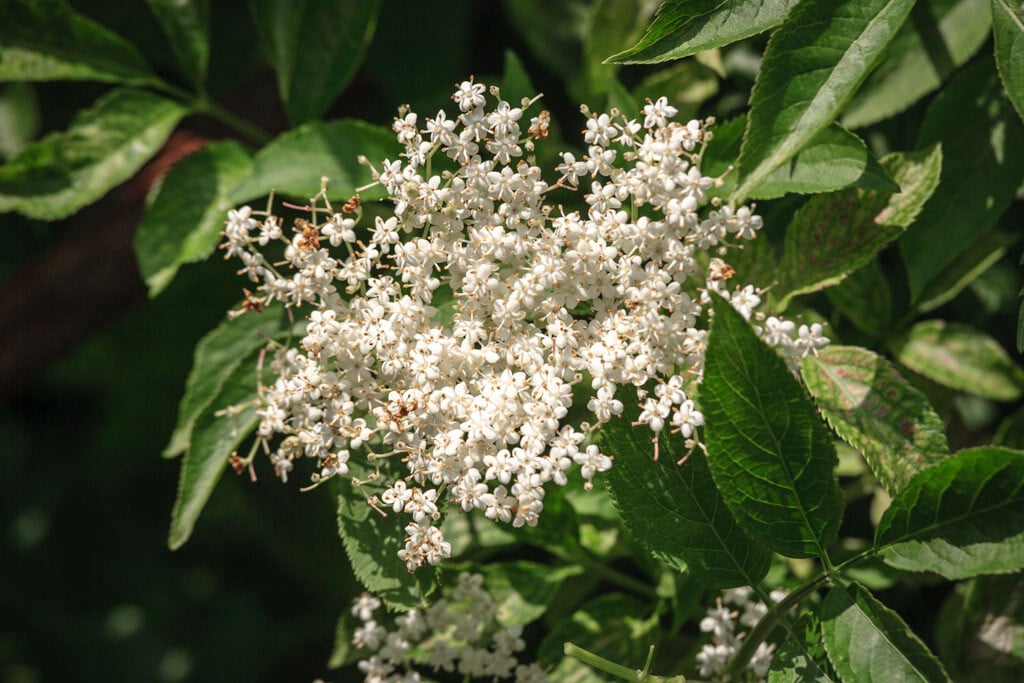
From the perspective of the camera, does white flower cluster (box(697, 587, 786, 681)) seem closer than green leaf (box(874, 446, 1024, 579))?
No

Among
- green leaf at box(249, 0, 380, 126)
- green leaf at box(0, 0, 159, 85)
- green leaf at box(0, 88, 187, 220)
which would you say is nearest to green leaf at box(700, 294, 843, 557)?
green leaf at box(249, 0, 380, 126)

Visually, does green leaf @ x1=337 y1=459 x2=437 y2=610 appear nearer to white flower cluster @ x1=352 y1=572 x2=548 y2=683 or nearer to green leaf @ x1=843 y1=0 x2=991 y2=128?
white flower cluster @ x1=352 y1=572 x2=548 y2=683

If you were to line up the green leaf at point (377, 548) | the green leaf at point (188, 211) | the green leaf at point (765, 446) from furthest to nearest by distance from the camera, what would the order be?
the green leaf at point (188, 211)
the green leaf at point (377, 548)
the green leaf at point (765, 446)

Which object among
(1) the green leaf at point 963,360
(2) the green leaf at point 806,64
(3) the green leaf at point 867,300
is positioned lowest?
(1) the green leaf at point 963,360

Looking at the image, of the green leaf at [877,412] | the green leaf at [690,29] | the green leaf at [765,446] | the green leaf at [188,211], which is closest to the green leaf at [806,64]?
the green leaf at [690,29]

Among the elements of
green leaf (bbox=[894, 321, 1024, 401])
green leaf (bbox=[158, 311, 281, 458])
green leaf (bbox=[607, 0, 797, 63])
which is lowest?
green leaf (bbox=[894, 321, 1024, 401])

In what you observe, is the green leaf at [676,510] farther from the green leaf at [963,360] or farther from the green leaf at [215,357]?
the green leaf at [215,357]

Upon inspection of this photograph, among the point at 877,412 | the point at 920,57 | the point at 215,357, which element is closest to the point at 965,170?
the point at 920,57
